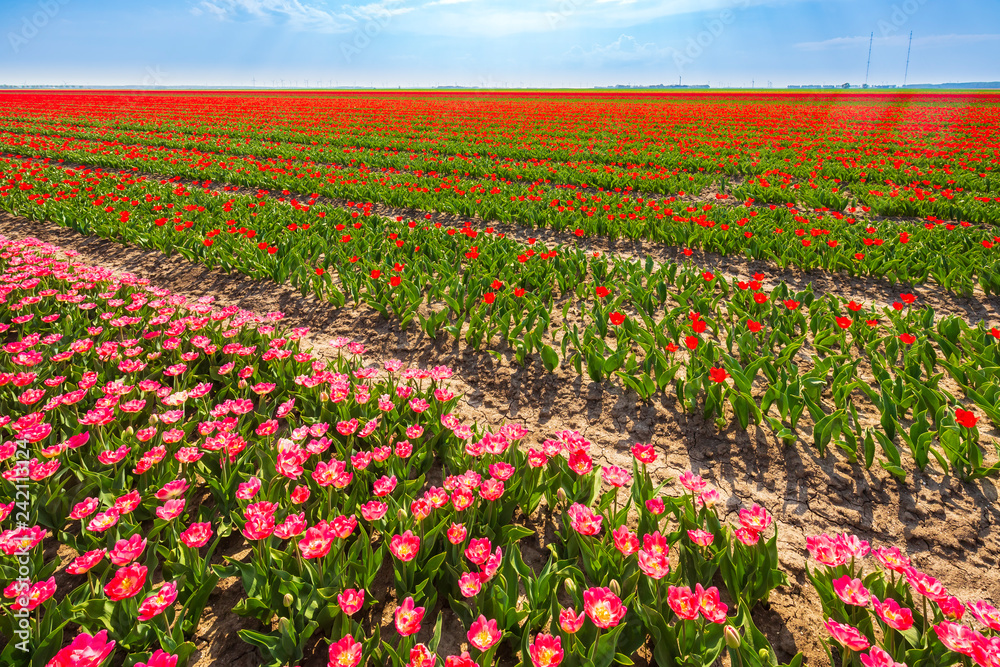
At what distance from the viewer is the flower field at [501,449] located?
174 centimetres

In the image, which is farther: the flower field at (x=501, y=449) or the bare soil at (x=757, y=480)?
the bare soil at (x=757, y=480)

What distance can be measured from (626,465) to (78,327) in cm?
431

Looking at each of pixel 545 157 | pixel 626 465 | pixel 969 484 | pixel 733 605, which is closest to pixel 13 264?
pixel 626 465

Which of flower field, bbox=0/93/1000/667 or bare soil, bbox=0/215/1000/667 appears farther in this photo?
bare soil, bbox=0/215/1000/667

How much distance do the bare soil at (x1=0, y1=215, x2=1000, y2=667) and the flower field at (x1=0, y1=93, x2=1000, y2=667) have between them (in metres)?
0.02

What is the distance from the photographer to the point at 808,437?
2918 mm

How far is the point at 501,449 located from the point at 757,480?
1.45 meters

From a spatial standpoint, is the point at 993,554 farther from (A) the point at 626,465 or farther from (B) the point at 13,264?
(B) the point at 13,264

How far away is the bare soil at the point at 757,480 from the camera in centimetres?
195

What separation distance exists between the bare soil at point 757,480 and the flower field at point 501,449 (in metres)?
0.02

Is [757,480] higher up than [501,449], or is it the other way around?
[501,449]

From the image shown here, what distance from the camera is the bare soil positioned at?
76.9 inches

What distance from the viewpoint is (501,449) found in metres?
2.44

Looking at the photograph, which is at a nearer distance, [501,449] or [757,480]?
[501,449]
